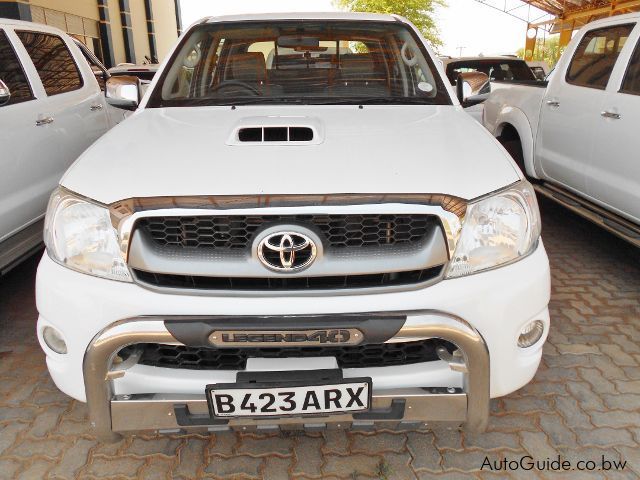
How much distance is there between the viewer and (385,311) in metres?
1.70

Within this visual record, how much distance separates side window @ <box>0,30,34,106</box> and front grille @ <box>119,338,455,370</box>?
2.57m

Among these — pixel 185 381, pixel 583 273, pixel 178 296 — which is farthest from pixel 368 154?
pixel 583 273

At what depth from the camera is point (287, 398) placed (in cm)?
174

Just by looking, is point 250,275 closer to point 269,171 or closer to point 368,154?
point 269,171

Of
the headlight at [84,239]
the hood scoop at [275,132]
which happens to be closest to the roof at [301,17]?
the hood scoop at [275,132]

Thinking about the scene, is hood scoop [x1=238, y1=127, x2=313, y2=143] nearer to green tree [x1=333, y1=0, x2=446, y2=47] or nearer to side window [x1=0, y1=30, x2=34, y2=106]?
side window [x1=0, y1=30, x2=34, y2=106]

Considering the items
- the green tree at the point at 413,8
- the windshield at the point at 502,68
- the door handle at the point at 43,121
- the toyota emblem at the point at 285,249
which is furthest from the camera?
the green tree at the point at 413,8

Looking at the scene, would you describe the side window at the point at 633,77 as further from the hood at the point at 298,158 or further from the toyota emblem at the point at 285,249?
the toyota emblem at the point at 285,249

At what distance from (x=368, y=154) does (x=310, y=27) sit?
1.43m

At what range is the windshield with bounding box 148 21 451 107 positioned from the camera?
286 cm

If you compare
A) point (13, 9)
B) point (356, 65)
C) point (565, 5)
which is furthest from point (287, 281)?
point (565, 5)

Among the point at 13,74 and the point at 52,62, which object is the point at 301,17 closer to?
the point at 13,74

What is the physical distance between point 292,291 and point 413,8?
95.1 feet

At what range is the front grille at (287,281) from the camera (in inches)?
68.9
